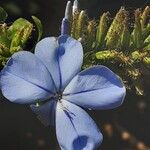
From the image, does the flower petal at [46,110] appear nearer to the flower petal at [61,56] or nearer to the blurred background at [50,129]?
the flower petal at [61,56]

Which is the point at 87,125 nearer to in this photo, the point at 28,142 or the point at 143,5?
the point at 143,5

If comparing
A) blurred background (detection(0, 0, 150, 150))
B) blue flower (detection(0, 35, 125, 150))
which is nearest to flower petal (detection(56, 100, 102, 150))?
blue flower (detection(0, 35, 125, 150))

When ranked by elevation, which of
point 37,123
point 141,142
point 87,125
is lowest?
point 141,142

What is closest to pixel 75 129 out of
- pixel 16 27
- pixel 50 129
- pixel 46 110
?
pixel 46 110

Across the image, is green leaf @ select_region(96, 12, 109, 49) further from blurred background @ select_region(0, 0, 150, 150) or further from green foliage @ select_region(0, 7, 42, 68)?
blurred background @ select_region(0, 0, 150, 150)

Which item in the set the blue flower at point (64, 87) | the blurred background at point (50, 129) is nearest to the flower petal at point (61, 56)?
the blue flower at point (64, 87)

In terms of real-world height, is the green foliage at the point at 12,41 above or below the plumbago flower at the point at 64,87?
above

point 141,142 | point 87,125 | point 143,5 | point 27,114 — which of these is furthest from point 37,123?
point 87,125

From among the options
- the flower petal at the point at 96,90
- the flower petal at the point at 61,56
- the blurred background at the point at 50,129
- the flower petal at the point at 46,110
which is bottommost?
the blurred background at the point at 50,129
